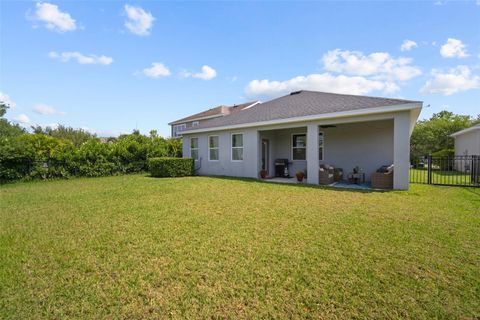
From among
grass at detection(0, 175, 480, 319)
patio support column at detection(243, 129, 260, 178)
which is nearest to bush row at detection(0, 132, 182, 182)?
patio support column at detection(243, 129, 260, 178)

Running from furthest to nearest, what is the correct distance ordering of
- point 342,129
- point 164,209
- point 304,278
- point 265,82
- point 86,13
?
point 265,82 → point 342,129 → point 86,13 → point 164,209 → point 304,278

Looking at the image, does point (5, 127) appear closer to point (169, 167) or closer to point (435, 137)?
point (169, 167)

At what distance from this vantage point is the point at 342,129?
11.7 m

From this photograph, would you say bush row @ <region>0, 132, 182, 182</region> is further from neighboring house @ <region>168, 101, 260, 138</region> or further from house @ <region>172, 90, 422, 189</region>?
neighboring house @ <region>168, 101, 260, 138</region>

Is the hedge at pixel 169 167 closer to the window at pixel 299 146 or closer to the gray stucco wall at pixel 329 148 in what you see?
the gray stucco wall at pixel 329 148

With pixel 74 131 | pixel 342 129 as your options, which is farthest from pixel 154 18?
pixel 74 131

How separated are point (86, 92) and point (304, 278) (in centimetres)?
1694

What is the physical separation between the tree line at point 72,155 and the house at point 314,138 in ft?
11.0

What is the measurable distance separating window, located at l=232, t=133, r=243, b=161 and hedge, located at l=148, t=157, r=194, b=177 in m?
2.99

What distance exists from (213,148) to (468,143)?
18.2 metres

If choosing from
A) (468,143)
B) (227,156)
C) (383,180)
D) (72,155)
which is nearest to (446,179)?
(383,180)

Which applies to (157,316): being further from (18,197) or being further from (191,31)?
(191,31)

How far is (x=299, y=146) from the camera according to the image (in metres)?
12.9

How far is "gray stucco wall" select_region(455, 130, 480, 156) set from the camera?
15.4 m
